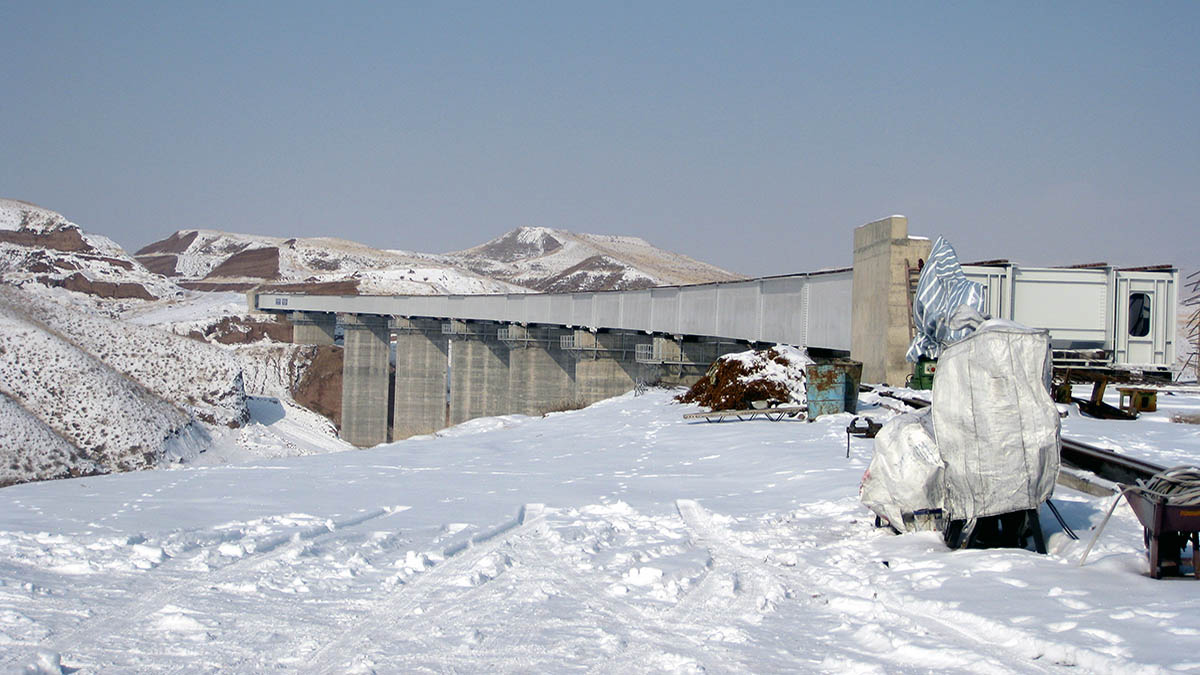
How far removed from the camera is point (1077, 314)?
22766 mm

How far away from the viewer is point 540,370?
51.2 metres

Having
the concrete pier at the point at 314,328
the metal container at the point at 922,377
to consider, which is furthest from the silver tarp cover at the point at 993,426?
the concrete pier at the point at 314,328

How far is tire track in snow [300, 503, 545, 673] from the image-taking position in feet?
17.2

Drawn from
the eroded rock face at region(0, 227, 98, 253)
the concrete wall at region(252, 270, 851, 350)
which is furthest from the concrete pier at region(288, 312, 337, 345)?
the eroded rock face at region(0, 227, 98, 253)

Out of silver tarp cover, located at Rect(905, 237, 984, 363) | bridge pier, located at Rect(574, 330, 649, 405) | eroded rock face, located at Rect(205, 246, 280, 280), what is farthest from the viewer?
eroded rock face, located at Rect(205, 246, 280, 280)

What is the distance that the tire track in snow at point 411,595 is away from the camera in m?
5.24

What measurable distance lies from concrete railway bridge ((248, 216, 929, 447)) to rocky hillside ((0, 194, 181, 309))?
23.6 m

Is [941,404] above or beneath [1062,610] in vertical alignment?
above

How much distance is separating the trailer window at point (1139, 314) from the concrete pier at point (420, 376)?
45647 millimetres

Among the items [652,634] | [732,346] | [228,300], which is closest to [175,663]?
[652,634]

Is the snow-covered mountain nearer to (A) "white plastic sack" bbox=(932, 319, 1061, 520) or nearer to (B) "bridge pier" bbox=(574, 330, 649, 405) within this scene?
(B) "bridge pier" bbox=(574, 330, 649, 405)

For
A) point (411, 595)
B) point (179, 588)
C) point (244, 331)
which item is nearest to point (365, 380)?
point (244, 331)

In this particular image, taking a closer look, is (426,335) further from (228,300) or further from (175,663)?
(175,663)

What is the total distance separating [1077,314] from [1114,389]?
3.65m
